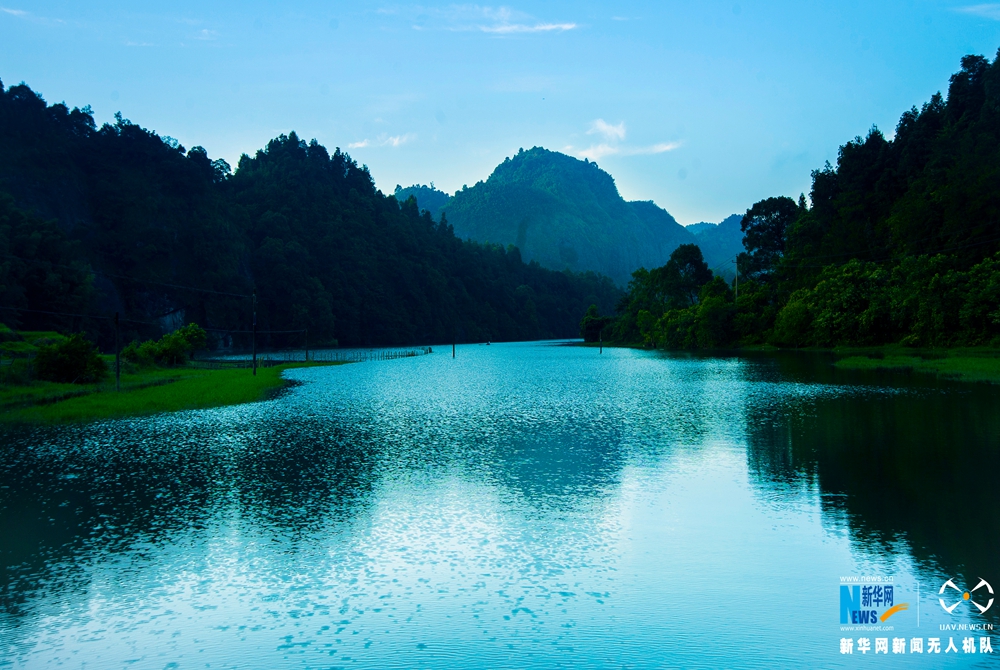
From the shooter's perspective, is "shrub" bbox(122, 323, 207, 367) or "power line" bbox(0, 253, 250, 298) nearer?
"shrub" bbox(122, 323, 207, 367)

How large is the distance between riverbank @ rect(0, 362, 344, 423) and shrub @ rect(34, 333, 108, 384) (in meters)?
1.39

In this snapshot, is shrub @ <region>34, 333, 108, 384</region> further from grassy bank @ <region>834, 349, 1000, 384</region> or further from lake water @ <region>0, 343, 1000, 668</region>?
grassy bank @ <region>834, 349, 1000, 384</region>

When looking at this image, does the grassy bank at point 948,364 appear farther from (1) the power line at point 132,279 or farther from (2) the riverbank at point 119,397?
(1) the power line at point 132,279

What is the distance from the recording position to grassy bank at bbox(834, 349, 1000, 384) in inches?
1486

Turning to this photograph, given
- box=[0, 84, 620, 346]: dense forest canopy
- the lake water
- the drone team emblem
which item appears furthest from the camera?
box=[0, 84, 620, 346]: dense forest canopy

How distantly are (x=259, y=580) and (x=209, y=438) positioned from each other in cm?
1364

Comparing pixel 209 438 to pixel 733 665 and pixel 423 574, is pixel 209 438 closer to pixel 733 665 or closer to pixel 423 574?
pixel 423 574

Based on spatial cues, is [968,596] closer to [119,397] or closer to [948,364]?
[119,397]

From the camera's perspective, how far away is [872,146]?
317 ft

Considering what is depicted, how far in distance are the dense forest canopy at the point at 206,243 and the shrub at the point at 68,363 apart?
2902cm

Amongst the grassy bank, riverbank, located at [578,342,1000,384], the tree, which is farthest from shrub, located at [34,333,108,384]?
the tree

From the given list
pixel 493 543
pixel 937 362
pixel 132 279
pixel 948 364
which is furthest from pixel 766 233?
pixel 493 543

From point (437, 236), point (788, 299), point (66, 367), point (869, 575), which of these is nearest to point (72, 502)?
point (869, 575)

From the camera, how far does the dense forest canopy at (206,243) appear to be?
7469 centimetres
